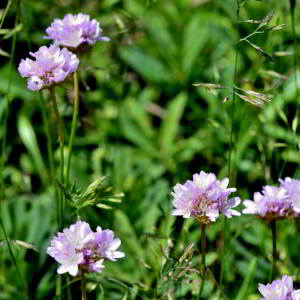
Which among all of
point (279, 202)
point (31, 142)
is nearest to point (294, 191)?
point (279, 202)

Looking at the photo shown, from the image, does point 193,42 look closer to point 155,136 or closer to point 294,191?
point 155,136

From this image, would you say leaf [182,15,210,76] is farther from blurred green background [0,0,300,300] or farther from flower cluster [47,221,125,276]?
flower cluster [47,221,125,276]

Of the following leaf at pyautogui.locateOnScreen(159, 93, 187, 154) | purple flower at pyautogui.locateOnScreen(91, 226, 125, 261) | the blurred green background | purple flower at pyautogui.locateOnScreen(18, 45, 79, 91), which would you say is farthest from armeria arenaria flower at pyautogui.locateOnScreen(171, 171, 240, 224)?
leaf at pyautogui.locateOnScreen(159, 93, 187, 154)

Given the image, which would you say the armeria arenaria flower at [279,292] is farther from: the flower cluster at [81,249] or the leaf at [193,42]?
the leaf at [193,42]

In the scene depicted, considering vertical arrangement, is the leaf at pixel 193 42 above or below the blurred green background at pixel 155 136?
above

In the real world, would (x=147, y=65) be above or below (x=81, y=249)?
above

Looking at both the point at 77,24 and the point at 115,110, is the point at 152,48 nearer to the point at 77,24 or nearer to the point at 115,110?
the point at 115,110

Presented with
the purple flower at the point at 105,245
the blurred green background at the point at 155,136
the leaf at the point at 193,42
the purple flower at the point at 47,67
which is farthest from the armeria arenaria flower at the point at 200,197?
the leaf at the point at 193,42
